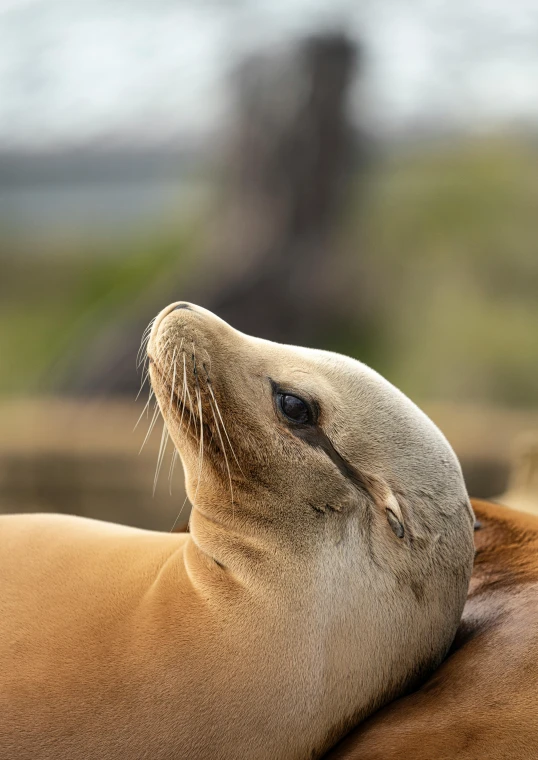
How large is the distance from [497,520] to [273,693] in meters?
0.85

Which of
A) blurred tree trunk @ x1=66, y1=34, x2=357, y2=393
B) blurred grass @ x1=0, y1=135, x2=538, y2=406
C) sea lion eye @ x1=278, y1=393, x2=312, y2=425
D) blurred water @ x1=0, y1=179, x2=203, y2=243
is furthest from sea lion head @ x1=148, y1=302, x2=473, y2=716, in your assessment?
blurred water @ x1=0, y1=179, x2=203, y2=243

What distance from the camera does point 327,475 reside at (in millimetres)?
1818

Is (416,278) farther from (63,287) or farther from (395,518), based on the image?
(395,518)

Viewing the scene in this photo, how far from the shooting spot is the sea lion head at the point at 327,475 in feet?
5.69

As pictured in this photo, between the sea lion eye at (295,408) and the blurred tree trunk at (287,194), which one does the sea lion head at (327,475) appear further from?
the blurred tree trunk at (287,194)

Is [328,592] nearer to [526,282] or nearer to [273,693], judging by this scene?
[273,693]

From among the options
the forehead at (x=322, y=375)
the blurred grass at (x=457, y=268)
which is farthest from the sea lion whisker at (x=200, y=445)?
the blurred grass at (x=457, y=268)

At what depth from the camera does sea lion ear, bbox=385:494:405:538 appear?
1.74 m

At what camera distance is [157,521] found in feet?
18.2

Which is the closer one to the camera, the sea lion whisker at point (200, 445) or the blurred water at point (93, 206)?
the sea lion whisker at point (200, 445)

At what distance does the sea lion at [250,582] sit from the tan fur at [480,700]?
56mm

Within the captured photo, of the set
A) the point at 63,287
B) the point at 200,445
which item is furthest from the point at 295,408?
the point at 63,287

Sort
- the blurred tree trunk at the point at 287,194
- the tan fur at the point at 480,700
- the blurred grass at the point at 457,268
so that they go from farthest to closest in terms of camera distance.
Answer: the blurred grass at the point at 457,268, the blurred tree trunk at the point at 287,194, the tan fur at the point at 480,700

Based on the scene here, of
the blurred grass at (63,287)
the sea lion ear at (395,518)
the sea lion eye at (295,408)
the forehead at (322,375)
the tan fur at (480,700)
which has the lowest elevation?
the blurred grass at (63,287)
